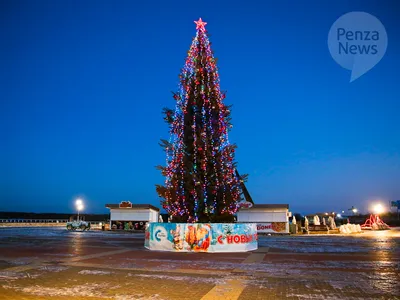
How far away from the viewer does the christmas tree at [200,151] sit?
18969 millimetres

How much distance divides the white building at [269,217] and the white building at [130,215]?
1100 centimetres

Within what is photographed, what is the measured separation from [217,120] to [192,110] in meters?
1.46

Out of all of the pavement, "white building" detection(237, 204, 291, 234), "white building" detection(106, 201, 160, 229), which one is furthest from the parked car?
the pavement

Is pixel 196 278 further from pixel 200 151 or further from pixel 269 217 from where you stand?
pixel 269 217

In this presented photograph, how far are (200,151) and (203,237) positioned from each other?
4327 mm

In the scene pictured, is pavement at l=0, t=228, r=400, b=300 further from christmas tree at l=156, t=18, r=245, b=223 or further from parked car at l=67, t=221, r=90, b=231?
parked car at l=67, t=221, r=90, b=231

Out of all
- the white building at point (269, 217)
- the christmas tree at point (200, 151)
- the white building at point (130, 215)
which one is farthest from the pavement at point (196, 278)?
the white building at point (130, 215)

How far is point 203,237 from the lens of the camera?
17.1 m

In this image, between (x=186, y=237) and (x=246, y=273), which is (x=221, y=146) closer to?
(x=186, y=237)

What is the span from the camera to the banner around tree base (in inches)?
674

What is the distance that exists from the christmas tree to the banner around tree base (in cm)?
153

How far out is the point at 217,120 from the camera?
19.7m

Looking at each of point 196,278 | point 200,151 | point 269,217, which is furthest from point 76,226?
point 196,278

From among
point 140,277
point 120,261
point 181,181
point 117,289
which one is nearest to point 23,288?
point 117,289
